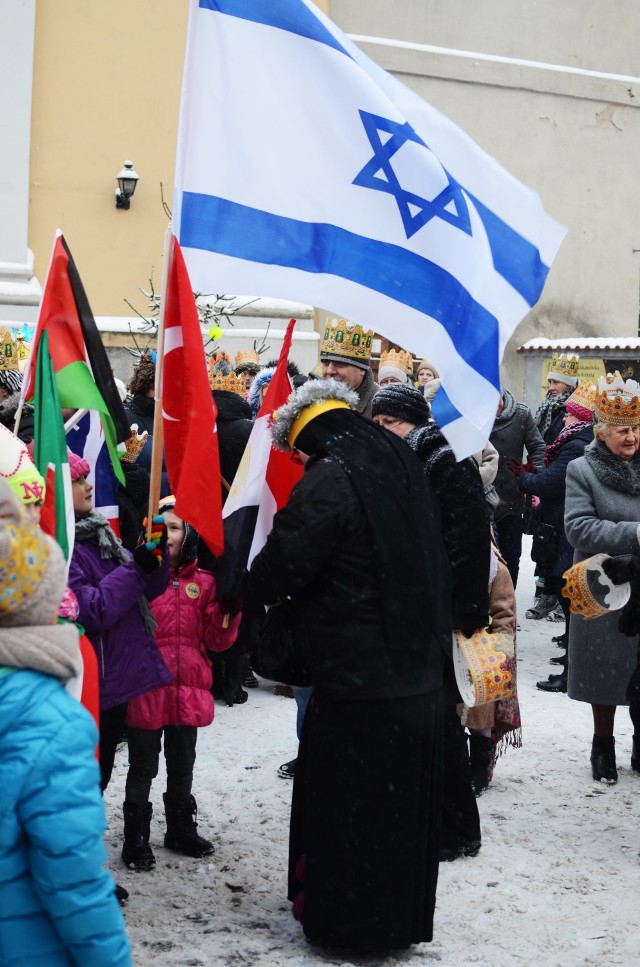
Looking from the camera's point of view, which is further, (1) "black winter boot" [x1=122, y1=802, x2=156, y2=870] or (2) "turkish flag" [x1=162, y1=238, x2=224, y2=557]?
(1) "black winter boot" [x1=122, y1=802, x2=156, y2=870]

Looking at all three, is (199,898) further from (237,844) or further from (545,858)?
(545,858)

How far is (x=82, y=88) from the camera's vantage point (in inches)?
640

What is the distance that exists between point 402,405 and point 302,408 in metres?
1.13

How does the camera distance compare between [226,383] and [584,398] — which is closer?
[226,383]

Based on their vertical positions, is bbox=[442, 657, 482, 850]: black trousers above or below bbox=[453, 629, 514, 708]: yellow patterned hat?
below

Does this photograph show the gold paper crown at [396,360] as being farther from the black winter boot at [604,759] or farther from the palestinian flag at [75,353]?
the palestinian flag at [75,353]

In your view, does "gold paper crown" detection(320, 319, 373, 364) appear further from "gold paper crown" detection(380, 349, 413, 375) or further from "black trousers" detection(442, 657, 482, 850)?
"gold paper crown" detection(380, 349, 413, 375)

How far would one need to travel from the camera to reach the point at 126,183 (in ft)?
53.1

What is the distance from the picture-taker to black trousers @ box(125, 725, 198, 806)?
478 cm

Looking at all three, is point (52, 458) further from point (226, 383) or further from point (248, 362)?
point (248, 362)

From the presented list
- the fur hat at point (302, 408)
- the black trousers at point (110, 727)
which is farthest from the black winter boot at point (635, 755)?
the fur hat at point (302, 408)

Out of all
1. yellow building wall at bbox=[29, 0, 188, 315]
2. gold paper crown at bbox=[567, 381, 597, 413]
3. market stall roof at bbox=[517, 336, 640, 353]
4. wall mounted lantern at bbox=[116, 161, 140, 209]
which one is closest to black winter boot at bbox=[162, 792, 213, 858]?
gold paper crown at bbox=[567, 381, 597, 413]

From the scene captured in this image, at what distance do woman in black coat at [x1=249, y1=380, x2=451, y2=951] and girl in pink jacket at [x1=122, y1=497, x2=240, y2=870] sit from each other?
0.88m

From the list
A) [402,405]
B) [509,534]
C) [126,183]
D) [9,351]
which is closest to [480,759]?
[402,405]
